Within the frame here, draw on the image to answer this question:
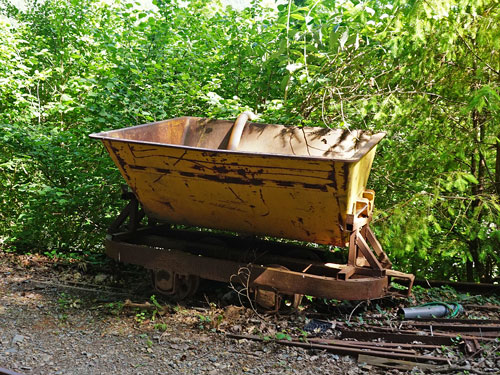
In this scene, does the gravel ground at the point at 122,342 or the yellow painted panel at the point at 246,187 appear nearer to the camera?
the gravel ground at the point at 122,342

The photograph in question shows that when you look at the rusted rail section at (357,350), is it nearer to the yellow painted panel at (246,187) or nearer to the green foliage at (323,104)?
the yellow painted panel at (246,187)

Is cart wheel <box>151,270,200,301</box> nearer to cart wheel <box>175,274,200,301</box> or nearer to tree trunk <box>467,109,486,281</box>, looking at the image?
cart wheel <box>175,274,200,301</box>

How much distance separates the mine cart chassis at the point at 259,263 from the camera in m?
4.38

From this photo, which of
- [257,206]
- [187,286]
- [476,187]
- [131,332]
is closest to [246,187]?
[257,206]

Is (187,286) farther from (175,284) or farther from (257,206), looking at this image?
(257,206)

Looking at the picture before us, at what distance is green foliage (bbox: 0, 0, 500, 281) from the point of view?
5.02m

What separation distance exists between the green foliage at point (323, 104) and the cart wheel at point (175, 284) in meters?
1.93

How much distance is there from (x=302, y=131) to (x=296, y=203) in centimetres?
151

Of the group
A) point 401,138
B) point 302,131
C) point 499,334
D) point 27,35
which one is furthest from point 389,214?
point 27,35

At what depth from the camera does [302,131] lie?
562 cm

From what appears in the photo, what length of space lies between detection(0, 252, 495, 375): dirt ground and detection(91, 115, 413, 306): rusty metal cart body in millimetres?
397

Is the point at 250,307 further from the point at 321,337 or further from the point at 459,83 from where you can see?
the point at 459,83

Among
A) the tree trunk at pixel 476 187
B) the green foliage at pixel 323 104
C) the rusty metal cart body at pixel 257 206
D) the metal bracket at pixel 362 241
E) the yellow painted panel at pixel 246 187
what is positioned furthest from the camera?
the tree trunk at pixel 476 187

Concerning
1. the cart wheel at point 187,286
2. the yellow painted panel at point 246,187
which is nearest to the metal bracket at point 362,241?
the yellow painted panel at point 246,187
